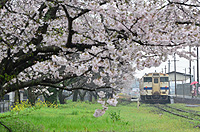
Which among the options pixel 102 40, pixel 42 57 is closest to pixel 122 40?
pixel 102 40

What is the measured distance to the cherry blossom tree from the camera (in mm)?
5742

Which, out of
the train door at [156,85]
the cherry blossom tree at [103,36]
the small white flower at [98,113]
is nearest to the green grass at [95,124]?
the cherry blossom tree at [103,36]

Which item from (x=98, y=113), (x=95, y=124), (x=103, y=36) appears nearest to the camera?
(x=103, y=36)

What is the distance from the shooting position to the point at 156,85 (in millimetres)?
32188

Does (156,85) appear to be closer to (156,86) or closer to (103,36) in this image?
(156,86)

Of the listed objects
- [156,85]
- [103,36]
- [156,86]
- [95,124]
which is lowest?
[95,124]

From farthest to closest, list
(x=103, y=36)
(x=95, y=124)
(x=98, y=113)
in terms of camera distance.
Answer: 1. (x=95, y=124)
2. (x=98, y=113)
3. (x=103, y=36)

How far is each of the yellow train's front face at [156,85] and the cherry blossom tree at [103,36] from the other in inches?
971

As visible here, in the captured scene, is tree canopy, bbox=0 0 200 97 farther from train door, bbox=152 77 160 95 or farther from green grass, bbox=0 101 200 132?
train door, bbox=152 77 160 95

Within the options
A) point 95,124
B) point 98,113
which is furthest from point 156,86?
point 98,113

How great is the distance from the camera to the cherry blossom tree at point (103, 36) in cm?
574

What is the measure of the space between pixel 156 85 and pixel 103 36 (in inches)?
1063

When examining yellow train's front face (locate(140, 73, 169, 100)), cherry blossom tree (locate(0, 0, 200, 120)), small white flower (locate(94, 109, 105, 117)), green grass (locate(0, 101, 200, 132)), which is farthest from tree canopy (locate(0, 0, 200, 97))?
yellow train's front face (locate(140, 73, 169, 100))

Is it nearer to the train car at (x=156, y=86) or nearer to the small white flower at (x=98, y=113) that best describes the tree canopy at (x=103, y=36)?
the small white flower at (x=98, y=113)
